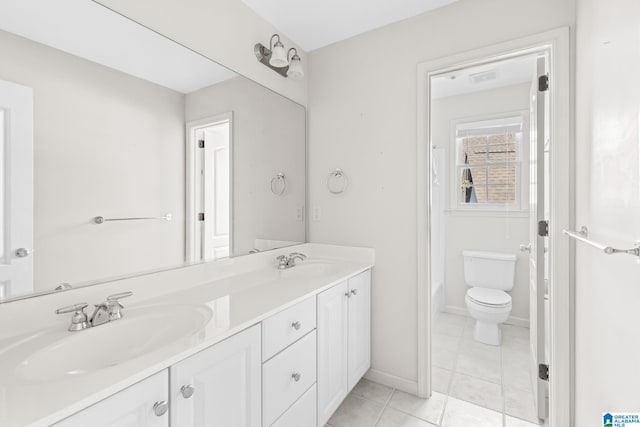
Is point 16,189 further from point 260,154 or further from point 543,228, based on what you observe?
point 543,228

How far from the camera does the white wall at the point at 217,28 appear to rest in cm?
127

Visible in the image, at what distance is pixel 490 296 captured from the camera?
2561 millimetres

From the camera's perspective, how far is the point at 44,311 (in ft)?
3.14

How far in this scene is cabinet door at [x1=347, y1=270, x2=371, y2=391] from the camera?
172cm

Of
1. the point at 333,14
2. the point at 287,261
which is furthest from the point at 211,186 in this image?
the point at 333,14

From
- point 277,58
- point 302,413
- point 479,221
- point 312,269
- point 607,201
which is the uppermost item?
point 277,58

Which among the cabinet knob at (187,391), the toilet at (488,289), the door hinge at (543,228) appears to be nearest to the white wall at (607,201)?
the door hinge at (543,228)

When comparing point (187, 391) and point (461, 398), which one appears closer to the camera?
point (187, 391)

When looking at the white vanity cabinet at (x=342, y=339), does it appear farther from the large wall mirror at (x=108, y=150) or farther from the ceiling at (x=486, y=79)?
the ceiling at (x=486, y=79)

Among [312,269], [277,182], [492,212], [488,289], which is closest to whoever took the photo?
[312,269]

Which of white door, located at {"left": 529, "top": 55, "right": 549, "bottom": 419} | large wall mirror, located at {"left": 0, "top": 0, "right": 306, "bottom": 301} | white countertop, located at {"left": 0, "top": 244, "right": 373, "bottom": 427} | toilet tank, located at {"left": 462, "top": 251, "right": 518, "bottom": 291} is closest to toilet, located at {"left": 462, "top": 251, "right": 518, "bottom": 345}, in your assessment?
toilet tank, located at {"left": 462, "top": 251, "right": 518, "bottom": 291}

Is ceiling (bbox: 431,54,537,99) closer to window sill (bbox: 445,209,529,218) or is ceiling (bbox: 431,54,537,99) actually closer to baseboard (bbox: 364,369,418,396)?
window sill (bbox: 445,209,529,218)

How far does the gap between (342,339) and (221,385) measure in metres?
0.85

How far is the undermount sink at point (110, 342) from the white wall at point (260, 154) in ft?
2.23
